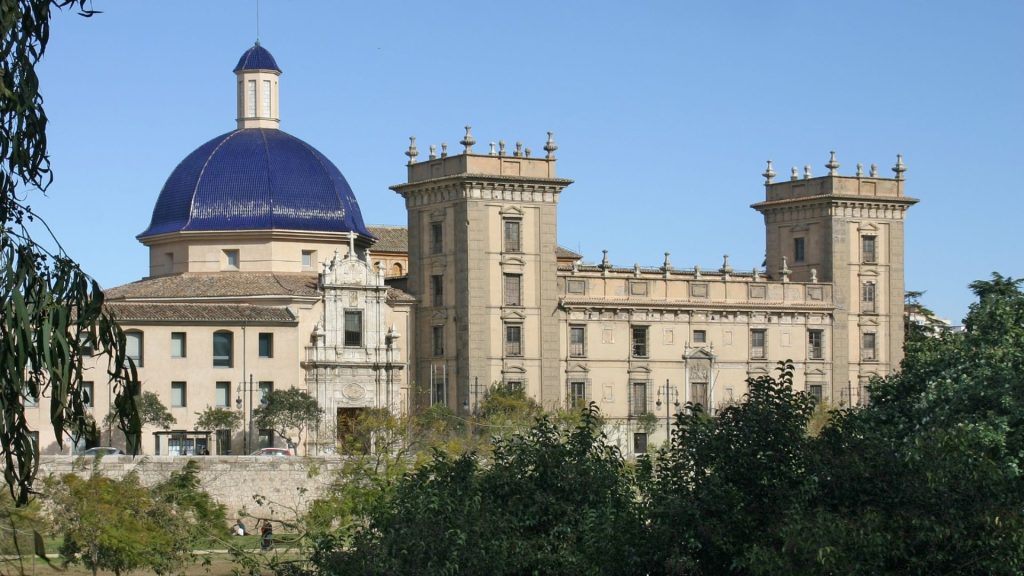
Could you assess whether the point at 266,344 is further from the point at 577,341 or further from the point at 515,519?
the point at 515,519

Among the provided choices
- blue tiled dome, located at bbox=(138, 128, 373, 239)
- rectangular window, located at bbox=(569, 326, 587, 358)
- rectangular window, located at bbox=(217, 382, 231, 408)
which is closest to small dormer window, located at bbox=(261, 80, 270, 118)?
blue tiled dome, located at bbox=(138, 128, 373, 239)

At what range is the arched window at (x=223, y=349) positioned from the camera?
7175 cm

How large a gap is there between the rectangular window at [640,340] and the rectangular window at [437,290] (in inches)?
338

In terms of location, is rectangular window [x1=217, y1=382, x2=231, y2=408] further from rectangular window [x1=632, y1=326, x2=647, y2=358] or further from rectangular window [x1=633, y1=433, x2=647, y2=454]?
rectangular window [x1=632, y1=326, x2=647, y2=358]

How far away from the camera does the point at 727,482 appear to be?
92.4 ft

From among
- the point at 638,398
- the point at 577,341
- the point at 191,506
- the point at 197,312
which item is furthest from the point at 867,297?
the point at 191,506

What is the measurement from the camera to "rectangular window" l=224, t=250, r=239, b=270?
7844 centimetres

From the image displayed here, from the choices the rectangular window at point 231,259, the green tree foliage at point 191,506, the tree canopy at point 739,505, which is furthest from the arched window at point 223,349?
the tree canopy at point 739,505

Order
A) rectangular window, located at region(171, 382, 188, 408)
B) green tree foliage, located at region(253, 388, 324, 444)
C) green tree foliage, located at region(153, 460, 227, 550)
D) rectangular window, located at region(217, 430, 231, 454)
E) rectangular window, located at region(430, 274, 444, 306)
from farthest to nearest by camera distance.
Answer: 1. rectangular window, located at region(430, 274, 444, 306)
2. rectangular window, located at region(217, 430, 231, 454)
3. rectangular window, located at region(171, 382, 188, 408)
4. green tree foliage, located at region(253, 388, 324, 444)
5. green tree foliage, located at region(153, 460, 227, 550)

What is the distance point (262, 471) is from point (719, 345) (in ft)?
87.2

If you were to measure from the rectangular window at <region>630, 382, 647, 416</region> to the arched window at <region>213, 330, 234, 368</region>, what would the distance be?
17616 millimetres

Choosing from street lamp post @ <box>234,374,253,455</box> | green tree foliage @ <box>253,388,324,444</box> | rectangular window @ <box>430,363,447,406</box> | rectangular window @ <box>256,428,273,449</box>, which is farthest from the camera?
rectangular window @ <box>430,363,447,406</box>

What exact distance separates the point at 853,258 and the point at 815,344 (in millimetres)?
4659

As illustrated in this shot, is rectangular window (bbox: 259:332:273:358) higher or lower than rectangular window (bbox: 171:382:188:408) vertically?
higher
